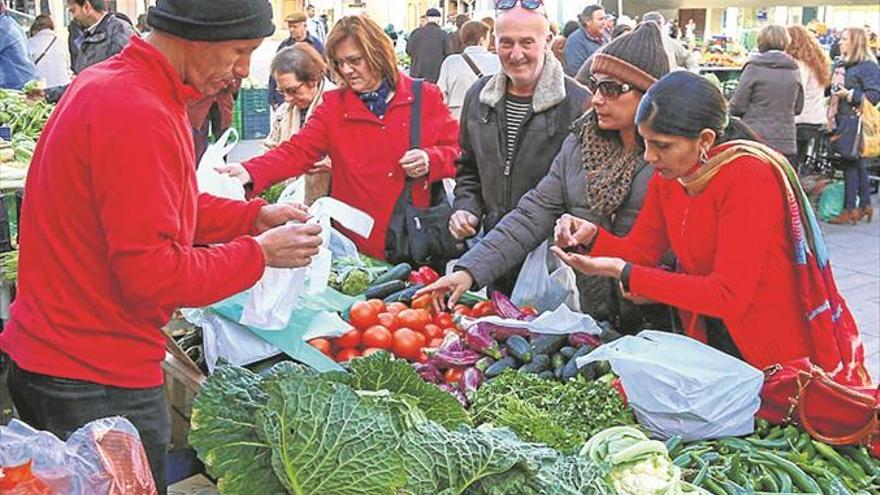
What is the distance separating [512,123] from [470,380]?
1.34 m

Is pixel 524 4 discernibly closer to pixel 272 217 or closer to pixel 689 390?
pixel 272 217

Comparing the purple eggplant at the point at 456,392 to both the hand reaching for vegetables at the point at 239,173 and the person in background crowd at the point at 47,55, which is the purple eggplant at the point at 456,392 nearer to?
the hand reaching for vegetables at the point at 239,173

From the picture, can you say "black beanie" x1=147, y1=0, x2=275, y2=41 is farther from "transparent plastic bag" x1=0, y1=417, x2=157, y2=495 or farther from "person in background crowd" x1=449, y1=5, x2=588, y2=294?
"person in background crowd" x1=449, y1=5, x2=588, y2=294

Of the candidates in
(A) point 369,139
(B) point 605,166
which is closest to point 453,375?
(B) point 605,166

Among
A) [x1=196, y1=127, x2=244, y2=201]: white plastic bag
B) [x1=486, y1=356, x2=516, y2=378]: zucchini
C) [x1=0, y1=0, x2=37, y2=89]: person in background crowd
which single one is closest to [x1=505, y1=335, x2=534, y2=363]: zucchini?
[x1=486, y1=356, x2=516, y2=378]: zucchini

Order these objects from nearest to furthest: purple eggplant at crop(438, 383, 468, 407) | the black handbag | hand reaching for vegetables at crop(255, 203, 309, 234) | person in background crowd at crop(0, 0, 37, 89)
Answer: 1. hand reaching for vegetables at crop(255, 203, 309, 234)
2. purple eggplant at crop(438, 383, 468, 407)
3. the black handbag
4. person in background crowd at crop(0, 0, 37, 89)

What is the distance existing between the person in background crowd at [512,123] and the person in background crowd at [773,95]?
4847 mm

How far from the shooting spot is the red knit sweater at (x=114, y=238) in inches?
72.2

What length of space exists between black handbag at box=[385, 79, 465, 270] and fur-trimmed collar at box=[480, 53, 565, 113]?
36 centimetres

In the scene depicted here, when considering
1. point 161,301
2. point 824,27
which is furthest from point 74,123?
point 824,27

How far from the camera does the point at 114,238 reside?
1.85m

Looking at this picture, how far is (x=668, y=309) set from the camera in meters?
3.15

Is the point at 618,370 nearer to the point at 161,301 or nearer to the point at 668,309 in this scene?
the point at 668,309

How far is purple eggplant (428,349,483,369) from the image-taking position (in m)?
2.96
